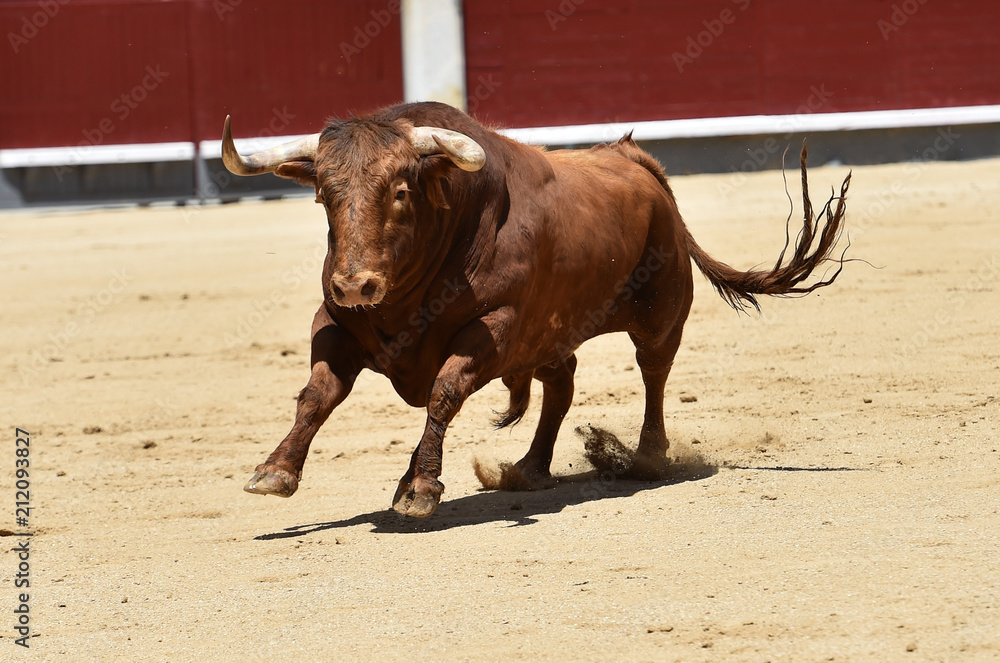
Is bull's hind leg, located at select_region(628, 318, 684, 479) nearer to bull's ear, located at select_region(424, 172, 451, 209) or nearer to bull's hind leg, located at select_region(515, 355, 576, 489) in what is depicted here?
bull's hind leg, located at select_region(515, 355, 576, 489)

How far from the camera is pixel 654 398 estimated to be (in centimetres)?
552

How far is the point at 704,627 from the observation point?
3.21 metres

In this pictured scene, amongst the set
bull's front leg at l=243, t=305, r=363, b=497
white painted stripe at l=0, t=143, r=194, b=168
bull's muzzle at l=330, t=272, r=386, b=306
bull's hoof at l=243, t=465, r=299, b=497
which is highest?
white painted stripe at l=0, t=143, r=194, b=168

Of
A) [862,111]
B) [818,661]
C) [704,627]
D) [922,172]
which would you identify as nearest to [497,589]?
[704,627]

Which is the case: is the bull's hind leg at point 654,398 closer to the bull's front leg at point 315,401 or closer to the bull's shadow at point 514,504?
the bull's shadow at point 514,504

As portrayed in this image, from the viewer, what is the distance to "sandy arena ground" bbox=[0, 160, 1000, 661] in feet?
10.9

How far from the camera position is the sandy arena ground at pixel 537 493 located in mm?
3330

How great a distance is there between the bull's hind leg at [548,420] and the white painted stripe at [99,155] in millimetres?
9447

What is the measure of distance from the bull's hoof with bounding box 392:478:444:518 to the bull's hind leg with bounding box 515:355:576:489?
94cm

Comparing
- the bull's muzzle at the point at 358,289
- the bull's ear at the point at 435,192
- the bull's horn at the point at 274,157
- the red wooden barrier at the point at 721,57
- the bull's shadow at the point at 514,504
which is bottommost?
the bull's shadow at the point at 514,504

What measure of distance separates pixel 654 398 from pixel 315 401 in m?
1.70

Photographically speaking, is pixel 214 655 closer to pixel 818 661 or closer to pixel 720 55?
pixel 818 661

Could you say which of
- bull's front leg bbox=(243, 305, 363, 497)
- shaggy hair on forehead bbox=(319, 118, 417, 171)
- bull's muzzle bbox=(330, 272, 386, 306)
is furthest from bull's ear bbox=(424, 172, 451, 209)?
bull's front leg bbox=(243, 305, 363, 497)

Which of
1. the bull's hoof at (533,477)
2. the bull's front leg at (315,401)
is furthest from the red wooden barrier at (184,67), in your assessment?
the bull's front leg at (315,401)
